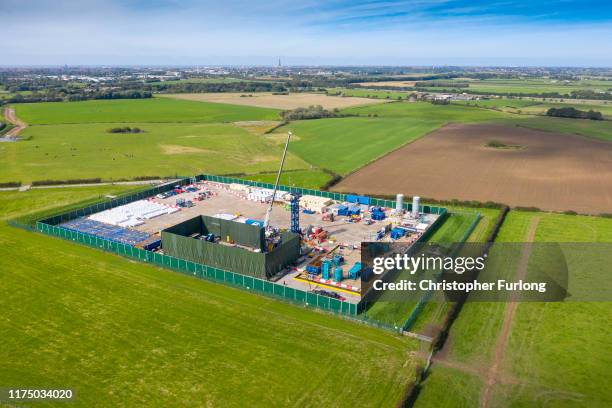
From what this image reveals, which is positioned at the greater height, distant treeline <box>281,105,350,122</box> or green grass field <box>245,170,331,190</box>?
distant treeline <box>281,105,350,122</box>

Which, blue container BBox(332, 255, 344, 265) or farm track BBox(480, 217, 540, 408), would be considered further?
blue container BBox(332, 255, 344, 265)

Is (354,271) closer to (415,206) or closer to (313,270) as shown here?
(313,270)

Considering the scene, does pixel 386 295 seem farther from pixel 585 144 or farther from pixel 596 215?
pixel 585 144

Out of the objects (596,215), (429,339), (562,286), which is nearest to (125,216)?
(429,339)

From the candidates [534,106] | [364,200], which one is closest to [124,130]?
[364,200]

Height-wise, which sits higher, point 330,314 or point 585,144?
point 585,144

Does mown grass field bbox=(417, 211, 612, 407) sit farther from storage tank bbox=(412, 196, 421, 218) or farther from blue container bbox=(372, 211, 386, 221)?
blue container bbox=(372, 211, 386, 221)

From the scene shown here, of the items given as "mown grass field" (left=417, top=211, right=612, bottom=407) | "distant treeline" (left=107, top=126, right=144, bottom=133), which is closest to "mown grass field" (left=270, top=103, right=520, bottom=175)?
"distant treeline" (left=107, top=126, right=144, bottom=133)
